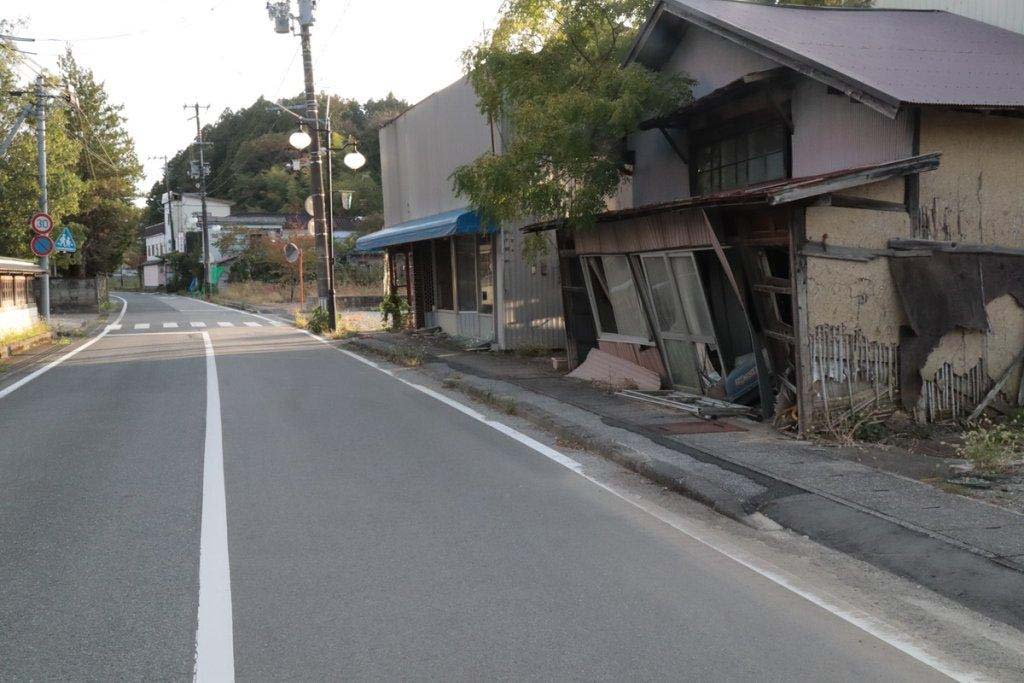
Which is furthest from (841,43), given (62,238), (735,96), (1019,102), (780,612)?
(62,238)

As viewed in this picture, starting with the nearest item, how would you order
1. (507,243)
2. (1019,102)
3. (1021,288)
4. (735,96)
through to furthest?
1. (1019,102)
2. (1021,288)
3. (735,96)
4. (507,243)

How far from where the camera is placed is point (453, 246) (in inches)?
877

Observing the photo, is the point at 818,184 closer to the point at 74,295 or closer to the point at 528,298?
the point at 528,298

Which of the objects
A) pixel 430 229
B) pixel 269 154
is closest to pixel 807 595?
pixel 430 229

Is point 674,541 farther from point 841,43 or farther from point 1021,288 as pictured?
point 841,43

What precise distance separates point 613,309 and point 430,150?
1027 cm

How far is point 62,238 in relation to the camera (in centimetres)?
2734

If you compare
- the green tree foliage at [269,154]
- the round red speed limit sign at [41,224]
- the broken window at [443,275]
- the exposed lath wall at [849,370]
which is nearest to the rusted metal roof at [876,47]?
the exposed lath wall at [849,370]

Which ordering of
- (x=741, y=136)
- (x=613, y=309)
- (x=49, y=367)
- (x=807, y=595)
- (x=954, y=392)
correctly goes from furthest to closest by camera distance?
(x=49, y=367), (x=613, y=309), (x=741, y=136), (x=954, y=392), (x=807, y=595)

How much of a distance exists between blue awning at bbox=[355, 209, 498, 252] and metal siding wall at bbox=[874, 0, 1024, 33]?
26.2 feet

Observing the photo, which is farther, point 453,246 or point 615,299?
point 453,246

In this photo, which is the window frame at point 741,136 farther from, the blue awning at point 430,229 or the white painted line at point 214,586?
the white painted line at point 214,586

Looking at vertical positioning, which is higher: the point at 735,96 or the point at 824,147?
the point at 735,96

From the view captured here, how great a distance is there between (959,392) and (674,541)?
4.94 m
